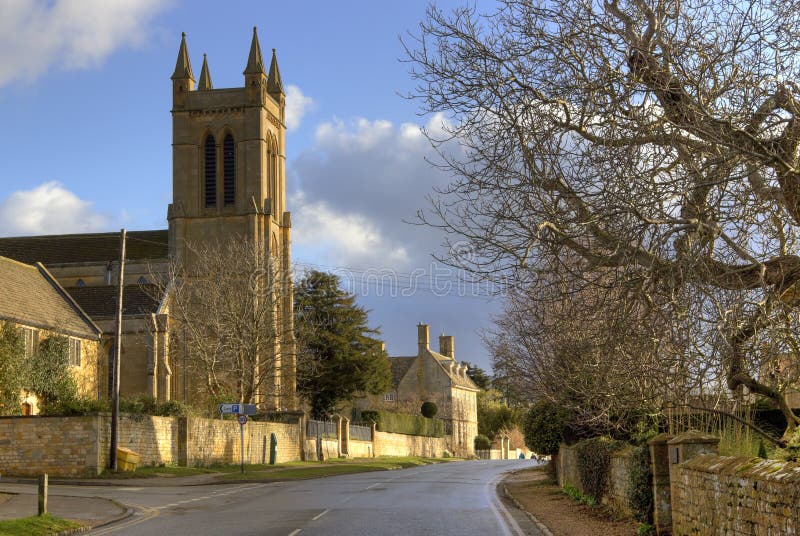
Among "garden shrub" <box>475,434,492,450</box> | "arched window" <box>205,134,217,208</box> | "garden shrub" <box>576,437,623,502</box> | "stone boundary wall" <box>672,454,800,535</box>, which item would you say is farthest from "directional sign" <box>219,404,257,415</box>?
"garden shrub" <box>475,434,492,450</box>

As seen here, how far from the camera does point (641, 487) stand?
14836mm

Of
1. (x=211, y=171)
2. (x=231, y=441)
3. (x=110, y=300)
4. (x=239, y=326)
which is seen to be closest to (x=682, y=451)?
(x=231, y=441)

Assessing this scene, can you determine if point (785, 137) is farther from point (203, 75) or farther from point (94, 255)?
point (203, 75)

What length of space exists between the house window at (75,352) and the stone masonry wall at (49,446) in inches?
605

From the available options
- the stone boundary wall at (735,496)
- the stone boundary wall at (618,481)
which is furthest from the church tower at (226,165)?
the stone boundary wall at (735,496)

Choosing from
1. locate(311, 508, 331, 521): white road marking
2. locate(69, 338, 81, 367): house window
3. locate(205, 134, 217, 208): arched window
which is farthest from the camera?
locate(205, 134, 217, 208): arched window

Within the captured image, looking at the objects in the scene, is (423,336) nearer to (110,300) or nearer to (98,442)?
(110,300)

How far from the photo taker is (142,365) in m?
56.4

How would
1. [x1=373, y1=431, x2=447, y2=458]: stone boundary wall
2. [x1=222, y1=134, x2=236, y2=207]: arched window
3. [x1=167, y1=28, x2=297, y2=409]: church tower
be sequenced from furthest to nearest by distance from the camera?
[x1=222, y1=134, x2=236, y2=207]: arched window → [x1=167, y1=28, x2=297, y2=409]: church tower → [x1=373, y1=431, x2=447, y2=458]: stone boundary wall

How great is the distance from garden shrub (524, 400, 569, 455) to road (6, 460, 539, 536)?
2.23 m

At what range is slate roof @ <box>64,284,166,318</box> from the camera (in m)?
55.8

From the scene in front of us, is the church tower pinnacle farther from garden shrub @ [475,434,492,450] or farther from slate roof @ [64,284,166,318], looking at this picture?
garden shrub @ [475,434,492,450]

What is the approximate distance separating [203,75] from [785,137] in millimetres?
70708

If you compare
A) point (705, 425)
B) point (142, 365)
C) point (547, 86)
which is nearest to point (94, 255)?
point (142, 365)
